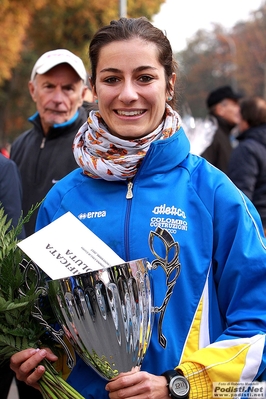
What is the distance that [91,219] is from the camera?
8.20 feet

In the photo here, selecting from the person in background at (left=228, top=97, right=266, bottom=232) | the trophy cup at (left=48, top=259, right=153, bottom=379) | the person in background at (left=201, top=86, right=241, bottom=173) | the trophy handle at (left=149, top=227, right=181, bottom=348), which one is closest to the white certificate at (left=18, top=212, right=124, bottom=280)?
the trophy cup at (left=48, top=259, right=153, bottom=379)

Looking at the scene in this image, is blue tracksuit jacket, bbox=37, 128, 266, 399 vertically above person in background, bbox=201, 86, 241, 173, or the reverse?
person in background, bbox=201, 86, 241, 173

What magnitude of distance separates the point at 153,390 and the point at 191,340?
0.87ft

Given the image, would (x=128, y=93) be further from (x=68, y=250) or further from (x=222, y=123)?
(x=222, y=123)

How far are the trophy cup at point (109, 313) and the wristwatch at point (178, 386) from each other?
0.43ft

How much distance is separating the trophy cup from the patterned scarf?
443mm

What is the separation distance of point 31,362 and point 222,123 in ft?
20.1

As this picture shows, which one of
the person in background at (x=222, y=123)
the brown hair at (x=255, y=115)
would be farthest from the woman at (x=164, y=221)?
the person in background at (x=222, y=123)

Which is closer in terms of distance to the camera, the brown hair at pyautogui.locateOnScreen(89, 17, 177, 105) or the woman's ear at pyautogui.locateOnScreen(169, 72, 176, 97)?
the brown hair at pyautogui.locateOnScreen(89, 17, 177, 105)

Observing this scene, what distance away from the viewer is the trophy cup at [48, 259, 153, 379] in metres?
2.14

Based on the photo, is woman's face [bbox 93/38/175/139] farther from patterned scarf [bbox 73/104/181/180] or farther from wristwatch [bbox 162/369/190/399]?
wristwatch [bbox 162/369/190/399]

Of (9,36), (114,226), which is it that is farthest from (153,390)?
(9,36)

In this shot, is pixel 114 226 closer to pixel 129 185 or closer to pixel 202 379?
pixel 129 185

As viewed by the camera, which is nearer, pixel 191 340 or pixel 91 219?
pixel 191 340
